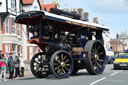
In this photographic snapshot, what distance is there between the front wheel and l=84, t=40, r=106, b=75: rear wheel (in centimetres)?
120

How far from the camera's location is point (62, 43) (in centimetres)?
1442

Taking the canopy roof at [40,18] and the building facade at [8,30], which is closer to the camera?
the canopy roof at [40,18]

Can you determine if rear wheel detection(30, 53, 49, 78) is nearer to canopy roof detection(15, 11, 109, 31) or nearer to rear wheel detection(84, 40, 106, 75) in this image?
canopy roof detection(15, 11, 109, 31)

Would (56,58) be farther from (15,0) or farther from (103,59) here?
(15,0)

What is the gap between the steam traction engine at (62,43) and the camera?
525 inches

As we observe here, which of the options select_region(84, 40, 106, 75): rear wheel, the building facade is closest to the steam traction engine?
select_region(84, 40, 106, 75): rear wheel

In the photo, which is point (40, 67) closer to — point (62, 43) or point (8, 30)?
point (62, 43)

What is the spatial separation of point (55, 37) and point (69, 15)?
5.43ft

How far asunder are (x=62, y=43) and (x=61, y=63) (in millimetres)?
1477

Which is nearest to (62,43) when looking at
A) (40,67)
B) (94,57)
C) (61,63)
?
(61,63)

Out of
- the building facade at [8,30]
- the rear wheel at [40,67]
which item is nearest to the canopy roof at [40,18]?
the rear wheel at [40,67]

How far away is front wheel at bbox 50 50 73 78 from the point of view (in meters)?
13.1

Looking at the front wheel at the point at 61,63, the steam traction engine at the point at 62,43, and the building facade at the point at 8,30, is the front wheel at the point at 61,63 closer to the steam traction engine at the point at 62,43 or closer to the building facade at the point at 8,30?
the steam traction engine at the point at 62,43

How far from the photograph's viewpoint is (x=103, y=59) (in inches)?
637
